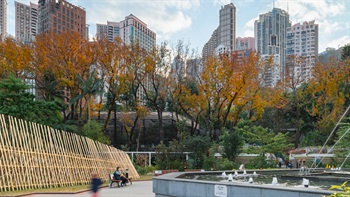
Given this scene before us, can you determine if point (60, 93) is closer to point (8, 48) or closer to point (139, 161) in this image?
point (8, 48)

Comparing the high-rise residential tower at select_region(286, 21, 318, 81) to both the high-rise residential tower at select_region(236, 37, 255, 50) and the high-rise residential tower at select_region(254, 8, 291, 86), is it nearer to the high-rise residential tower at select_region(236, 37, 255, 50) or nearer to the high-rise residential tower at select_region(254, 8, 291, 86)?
the high-rise residential tower at select_region(254, 8, 291, 86)

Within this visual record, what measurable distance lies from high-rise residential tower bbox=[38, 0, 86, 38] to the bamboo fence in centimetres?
7605

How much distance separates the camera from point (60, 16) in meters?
100

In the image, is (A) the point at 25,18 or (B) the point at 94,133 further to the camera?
(A) the point at 25,18

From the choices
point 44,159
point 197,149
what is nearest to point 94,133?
point 197,149

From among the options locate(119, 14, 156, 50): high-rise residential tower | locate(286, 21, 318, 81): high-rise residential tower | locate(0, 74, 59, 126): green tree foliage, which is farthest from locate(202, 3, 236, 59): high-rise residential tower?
locate(0, 74, 59, 126): green tree foliage

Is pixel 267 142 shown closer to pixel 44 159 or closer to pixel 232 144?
pixel 232 144

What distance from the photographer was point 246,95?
41344 millimetres

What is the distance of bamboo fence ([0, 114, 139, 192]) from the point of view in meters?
18.1

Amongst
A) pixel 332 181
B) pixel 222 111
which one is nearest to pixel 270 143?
pixel 222 111

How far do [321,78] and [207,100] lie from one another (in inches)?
494

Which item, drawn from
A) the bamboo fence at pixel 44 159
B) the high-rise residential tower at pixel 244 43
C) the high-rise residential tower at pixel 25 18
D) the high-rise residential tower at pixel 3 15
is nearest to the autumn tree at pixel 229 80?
the bamboo fence at pixel 44 159

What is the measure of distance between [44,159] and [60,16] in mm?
87134

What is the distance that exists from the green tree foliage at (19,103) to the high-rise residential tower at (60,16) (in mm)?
A: 65771
